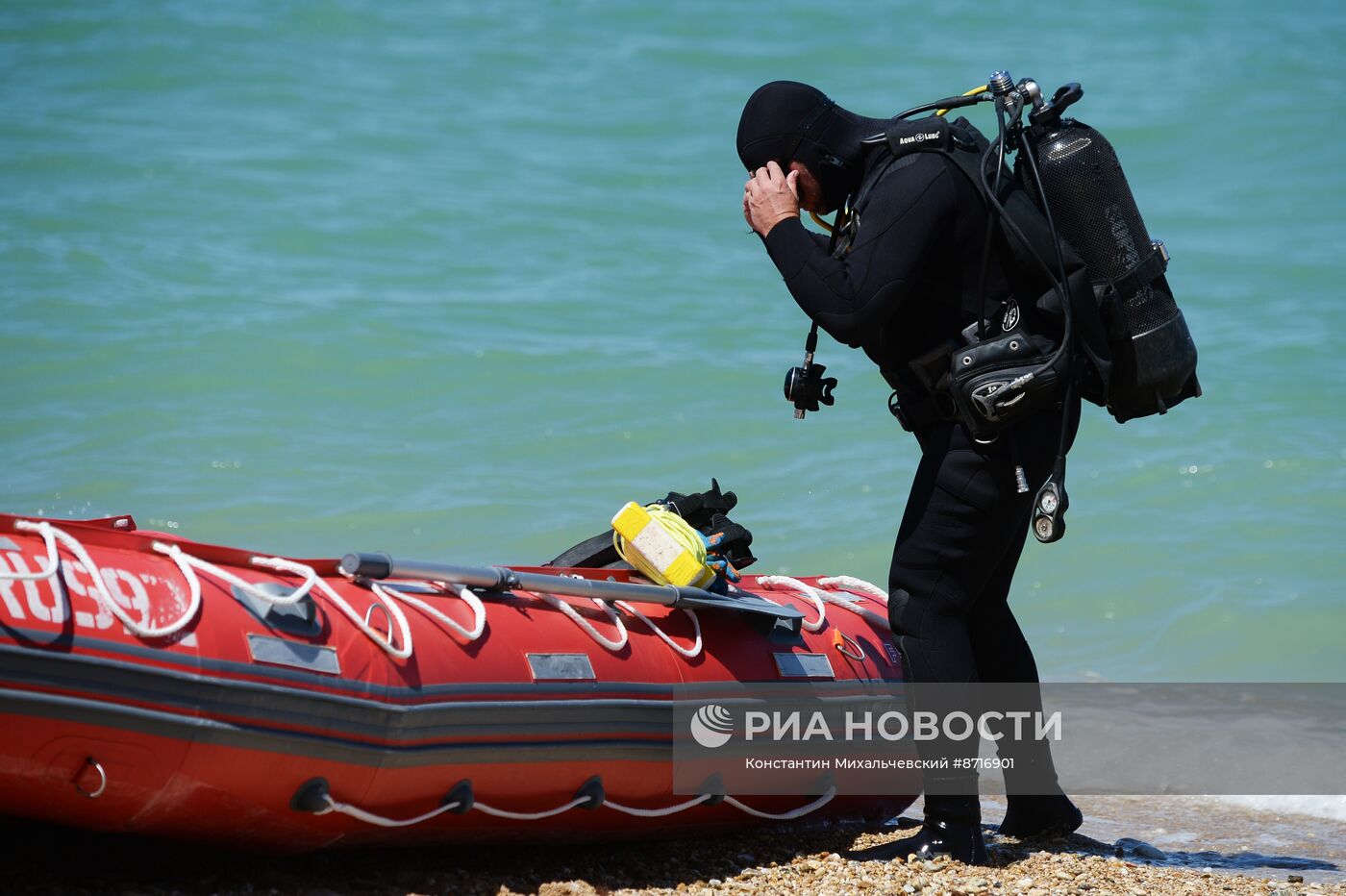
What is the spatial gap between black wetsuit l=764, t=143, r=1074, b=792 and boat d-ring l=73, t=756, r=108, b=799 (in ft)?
5.95

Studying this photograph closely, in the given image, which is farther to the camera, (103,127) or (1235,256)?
(103,127)

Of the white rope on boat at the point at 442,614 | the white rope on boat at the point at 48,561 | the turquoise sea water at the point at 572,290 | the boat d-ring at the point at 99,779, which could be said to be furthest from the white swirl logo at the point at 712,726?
the turquoise sea water at the point at 572,290

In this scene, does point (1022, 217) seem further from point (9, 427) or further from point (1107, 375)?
point (9, 427)

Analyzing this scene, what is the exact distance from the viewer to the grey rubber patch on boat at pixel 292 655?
128 inches

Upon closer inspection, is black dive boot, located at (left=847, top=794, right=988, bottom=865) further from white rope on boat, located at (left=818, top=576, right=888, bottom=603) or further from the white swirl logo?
white rope on boat, located at (left=818, top=576, right=888, bottom=603)

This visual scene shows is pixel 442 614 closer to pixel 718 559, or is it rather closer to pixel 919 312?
pixel 718 559

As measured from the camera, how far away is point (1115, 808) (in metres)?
5.36

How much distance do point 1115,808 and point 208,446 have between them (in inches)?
264

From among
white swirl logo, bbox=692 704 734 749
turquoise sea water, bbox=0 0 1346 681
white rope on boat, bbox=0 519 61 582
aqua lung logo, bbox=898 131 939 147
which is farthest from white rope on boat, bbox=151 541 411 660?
turquoise sea water, bbox=0 0 1346 681

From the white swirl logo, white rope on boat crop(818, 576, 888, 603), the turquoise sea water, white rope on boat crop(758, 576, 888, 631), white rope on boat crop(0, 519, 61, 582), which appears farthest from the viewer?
the turquoise sea water

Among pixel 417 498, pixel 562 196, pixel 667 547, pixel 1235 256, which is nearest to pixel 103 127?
pixel 562 196

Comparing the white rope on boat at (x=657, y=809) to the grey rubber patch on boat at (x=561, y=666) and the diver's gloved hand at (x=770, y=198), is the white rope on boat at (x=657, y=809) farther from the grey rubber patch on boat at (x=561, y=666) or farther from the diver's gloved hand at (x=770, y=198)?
the diver's gloved hand at (x=770, y=198)

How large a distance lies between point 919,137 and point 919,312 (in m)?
0.43

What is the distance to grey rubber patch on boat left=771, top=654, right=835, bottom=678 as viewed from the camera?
165 inches
